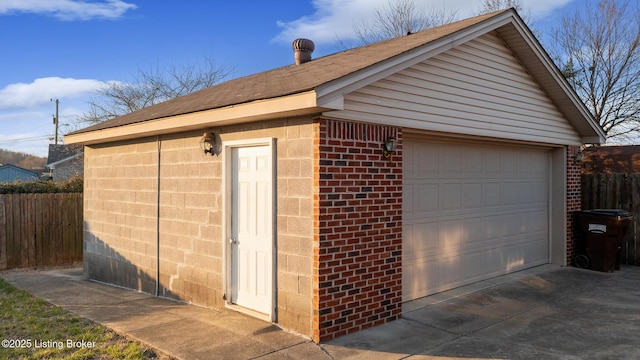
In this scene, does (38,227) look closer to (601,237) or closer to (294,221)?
(294,221)

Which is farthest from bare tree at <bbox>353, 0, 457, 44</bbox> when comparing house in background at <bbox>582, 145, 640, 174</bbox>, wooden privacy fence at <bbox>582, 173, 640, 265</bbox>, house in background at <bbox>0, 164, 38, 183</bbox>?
house in background at <bbox>0, 164, 38, 183</bbox>

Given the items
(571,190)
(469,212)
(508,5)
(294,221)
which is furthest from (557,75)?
(508,5)

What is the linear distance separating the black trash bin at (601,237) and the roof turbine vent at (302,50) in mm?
6152

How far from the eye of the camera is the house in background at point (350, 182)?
5.26 metres

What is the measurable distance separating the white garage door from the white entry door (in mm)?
2001

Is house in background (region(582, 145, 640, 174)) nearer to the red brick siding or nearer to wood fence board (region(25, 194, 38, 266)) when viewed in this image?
the red brick siding

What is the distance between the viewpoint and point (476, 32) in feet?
21.7

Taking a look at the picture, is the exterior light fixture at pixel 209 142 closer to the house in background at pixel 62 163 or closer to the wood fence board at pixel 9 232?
the wood fence board at pixel 9 232

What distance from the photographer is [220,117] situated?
5.93 metres

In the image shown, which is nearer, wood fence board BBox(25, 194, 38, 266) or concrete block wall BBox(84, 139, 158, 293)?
concrete block wall BBox(84, 139, 158, 293)

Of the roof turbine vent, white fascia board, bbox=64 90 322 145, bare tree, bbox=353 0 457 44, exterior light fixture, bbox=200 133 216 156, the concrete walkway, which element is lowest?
the concrete walkway

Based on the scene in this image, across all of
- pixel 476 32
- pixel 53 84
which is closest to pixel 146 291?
pixel 476 32

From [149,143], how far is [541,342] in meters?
6.56

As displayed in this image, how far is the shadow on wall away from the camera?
824 centimetres
